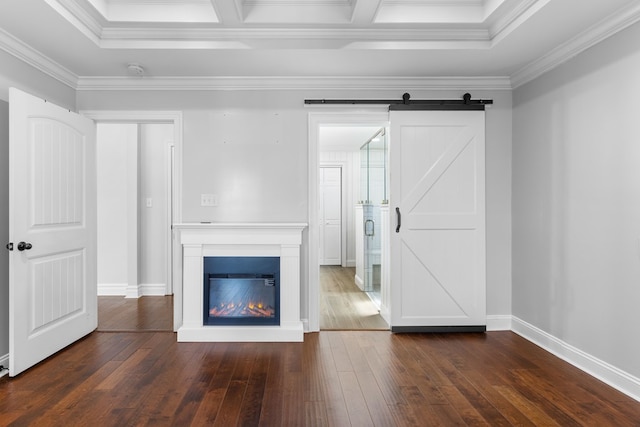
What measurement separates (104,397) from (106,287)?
3.13m

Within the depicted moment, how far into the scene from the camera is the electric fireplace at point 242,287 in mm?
3451

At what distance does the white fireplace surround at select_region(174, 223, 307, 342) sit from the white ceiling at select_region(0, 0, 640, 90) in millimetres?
1429

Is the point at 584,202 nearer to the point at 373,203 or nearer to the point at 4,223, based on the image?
the point at 373,203

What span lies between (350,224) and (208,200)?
4.77 m

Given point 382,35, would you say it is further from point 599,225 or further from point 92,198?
point 92,198

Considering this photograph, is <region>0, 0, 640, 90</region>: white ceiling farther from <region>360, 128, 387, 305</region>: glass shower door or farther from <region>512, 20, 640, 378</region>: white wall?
<region>360, 128, 387, 305</region>: glass shower door

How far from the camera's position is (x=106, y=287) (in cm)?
509

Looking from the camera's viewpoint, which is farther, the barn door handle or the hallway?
the barn door handle

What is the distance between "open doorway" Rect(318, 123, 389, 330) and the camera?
4.36 meters

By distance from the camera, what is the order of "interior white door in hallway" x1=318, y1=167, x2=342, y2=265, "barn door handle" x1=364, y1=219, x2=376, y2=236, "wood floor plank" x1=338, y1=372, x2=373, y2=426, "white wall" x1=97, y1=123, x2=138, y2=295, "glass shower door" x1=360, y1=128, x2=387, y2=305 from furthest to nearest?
"interior white door in hallway" x1=318, y1=167, x2=342, y2=265, "barn door handle" x1=364, y1=219, x2=376, y2=236, "white wall" x1=97, y1=123, x2=138, y2=295, "glass shower door" x1=360, y1=128, x2=387, y2=305, "wood floor plank" x1=338, y1=372, x2=373, y2=426

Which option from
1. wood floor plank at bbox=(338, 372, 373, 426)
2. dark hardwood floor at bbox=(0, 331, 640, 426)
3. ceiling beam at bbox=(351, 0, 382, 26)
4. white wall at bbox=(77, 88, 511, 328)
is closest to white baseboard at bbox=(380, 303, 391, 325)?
dark hardwood floor at bbox=(0, 331, 640, 426)

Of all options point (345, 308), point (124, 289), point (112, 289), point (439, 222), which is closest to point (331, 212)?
point (345, 308)

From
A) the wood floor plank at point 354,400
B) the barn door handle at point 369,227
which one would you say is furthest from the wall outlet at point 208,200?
the barn door handle at point 369,227

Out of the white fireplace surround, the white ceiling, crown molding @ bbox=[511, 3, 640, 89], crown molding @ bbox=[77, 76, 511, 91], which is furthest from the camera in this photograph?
crown molding @ bbox=[77, 76, 511, 91]
